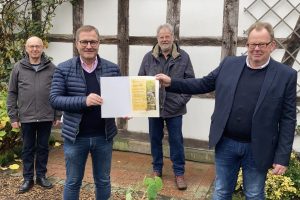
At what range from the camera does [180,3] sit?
5062 millimetres

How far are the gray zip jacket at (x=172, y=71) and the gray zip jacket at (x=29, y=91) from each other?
1.22 m

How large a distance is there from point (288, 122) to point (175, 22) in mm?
2750

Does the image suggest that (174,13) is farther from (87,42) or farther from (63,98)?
(63,98)

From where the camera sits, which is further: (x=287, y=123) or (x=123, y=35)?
(x=123, y=35)

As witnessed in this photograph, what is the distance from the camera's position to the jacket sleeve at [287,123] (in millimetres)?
2729

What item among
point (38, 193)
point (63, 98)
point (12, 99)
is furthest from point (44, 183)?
point (63, 98)

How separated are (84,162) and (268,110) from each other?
5.46 feet

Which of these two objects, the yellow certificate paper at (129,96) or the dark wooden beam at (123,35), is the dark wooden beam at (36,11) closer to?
the dark wooden beam at (123,35)

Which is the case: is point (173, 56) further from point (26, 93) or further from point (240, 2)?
point (26, 93)

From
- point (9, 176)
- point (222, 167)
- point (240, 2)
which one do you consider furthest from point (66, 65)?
point (240, 2)

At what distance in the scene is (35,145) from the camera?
4.41 meters

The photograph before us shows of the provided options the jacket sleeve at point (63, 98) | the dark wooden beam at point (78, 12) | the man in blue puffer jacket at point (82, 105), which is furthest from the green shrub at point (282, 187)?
the dark wooden beam at point (78, 12)

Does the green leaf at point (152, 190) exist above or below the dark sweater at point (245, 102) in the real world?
below

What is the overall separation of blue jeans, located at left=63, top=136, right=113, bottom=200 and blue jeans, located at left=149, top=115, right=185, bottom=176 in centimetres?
116
